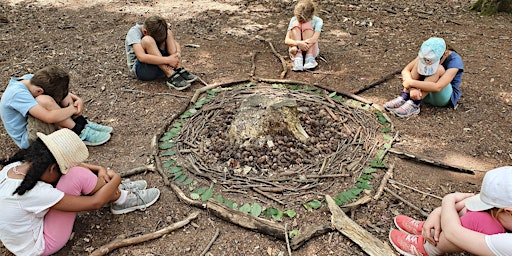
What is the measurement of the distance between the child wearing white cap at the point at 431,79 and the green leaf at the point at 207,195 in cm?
242

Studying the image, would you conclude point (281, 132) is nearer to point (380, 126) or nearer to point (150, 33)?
point (380, 126)

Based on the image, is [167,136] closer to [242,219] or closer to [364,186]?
[242,219]

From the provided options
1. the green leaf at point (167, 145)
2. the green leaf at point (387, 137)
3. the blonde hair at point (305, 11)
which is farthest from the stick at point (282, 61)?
the green leaf at point (167, 145)

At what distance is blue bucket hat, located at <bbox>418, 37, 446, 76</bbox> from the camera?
4129 millimetres

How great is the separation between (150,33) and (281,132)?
221cm

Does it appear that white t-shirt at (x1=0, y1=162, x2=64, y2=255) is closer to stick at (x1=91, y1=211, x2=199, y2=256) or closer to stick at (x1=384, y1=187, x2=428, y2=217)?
stick at (x1=91, y1=211, x2=199, y2=256)

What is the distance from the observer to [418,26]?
6922mm

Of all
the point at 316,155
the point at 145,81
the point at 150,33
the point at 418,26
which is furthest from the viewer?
the point at 418,26

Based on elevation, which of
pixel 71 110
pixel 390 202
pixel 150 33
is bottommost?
pixel 390 202

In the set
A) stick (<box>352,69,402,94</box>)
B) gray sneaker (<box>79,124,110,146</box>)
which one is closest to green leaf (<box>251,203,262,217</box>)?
gray sneaker (<box>79,124,110,146</box>)

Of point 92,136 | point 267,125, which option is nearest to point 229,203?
point 267,125

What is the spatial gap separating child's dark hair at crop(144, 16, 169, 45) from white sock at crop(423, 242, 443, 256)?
3786mm

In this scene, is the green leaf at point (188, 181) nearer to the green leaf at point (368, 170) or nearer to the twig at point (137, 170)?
the twig at point (137, 170)

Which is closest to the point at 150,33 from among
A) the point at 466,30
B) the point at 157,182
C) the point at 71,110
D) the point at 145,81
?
the point at 145,81
